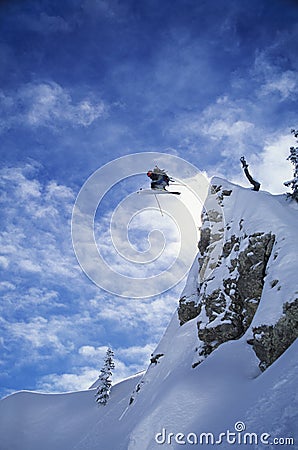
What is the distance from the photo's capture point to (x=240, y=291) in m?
24.4

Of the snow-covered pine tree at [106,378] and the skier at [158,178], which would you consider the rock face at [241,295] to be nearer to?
the skier at [158,178]

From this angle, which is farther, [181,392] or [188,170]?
[188,170]

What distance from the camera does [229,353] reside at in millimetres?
20750

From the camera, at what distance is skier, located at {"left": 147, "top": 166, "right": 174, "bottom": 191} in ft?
68.8

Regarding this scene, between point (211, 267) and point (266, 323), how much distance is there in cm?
1538

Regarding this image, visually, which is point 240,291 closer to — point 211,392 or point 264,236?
point 264,236

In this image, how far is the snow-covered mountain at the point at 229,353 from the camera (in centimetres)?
1269

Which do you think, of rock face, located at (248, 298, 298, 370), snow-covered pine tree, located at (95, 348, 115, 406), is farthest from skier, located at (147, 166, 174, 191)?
snow-covered pine tree, located at (95, 348, 115, 406)

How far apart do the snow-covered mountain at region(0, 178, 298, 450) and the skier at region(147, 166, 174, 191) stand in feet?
26.1

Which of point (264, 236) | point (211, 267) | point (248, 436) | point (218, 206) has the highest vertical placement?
point (218, 206)

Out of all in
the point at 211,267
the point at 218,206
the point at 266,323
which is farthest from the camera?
the point at 218,206

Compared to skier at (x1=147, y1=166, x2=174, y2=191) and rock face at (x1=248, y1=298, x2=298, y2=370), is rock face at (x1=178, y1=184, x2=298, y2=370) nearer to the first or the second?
rock face at (x1=248, y1=298, x2=298, y2=370)

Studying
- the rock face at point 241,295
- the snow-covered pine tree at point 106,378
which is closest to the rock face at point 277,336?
the rock face at point 241,295

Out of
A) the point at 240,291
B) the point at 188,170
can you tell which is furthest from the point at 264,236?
the point at 188,170
